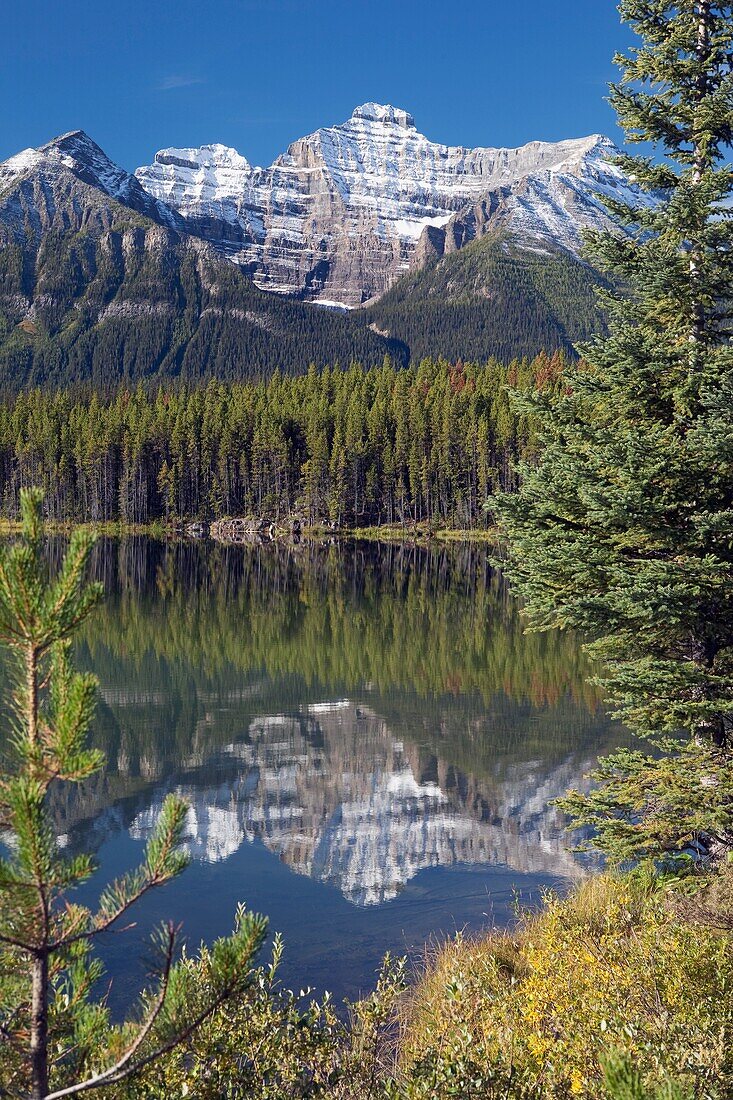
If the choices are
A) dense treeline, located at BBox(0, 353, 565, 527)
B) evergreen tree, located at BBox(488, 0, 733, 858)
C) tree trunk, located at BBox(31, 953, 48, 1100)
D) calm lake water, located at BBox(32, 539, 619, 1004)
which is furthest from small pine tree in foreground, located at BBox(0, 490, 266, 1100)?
dense treeline, located at BBox(0, 353, 565, 527)

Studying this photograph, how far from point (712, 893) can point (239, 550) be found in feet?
269

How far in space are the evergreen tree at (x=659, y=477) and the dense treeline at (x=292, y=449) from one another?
305 feet

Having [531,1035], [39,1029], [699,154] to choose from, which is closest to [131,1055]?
[39,1029]

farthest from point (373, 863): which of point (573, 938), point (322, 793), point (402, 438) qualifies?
point (402, 438)

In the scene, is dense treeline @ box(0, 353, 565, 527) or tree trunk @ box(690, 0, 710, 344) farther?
dense treeline @ box(0, 353, 565, 527)

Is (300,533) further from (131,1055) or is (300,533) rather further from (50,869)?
(50,869)

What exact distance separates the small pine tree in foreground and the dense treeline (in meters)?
103

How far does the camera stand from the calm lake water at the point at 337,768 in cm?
1495

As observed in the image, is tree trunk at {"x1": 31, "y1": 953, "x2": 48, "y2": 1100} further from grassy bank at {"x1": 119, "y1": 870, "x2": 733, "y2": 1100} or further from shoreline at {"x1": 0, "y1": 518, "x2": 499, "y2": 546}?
shoreline at {"x1": 0, "y1": 518, "x2": 499, "y2": 546}

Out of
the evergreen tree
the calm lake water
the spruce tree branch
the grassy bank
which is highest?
the evergreen tree

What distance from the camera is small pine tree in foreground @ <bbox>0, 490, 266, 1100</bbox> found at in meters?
4.28

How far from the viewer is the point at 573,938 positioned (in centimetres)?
897

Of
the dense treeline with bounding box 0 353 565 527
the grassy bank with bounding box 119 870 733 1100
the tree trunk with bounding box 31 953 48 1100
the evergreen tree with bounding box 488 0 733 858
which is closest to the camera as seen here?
the tree trunk with bounding box 31 953 48 1100

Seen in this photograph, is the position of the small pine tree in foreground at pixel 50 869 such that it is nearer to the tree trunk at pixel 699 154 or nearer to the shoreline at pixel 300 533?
the tree trunk at pixel 699 154
